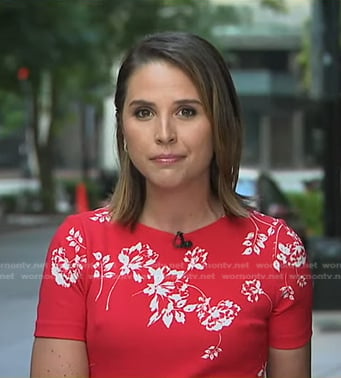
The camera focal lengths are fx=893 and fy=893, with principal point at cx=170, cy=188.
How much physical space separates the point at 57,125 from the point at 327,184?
9210mm

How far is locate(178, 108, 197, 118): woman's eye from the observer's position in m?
1.53

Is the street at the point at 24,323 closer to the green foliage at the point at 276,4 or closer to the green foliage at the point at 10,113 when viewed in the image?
the green foliage at the point at 10,113

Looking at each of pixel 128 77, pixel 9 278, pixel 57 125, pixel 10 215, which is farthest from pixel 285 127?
pixel 128 77

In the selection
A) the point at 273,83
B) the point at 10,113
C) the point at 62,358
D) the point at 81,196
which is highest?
the point at 62,358

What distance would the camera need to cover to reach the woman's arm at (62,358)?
5.01ft

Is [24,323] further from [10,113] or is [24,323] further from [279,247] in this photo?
[10,113]

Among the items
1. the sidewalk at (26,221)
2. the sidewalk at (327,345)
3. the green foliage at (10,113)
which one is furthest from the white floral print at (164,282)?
the green foliage at (10,113)

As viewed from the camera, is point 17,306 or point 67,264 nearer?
point 67,264

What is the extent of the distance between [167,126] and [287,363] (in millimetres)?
485

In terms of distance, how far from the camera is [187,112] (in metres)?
1.53

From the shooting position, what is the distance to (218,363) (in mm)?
1525

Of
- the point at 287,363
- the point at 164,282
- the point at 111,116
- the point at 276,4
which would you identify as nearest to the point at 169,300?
the point at 164,282

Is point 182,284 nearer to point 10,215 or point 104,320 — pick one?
point 104,320

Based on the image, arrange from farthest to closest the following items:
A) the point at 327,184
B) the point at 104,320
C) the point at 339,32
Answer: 1. the point at 327,184
2. the point at 339,32
3. the point at 104,320
